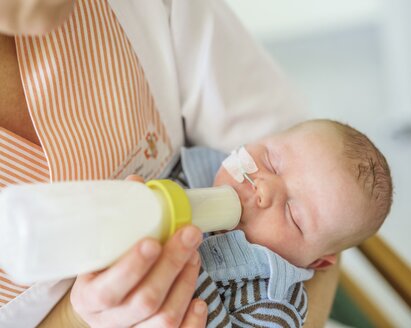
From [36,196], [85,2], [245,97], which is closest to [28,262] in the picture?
[36,196]

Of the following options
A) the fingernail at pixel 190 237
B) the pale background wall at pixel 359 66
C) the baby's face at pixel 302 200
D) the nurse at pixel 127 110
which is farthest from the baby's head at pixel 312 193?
the pale background wall at pixel 359 66

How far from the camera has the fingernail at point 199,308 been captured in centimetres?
73

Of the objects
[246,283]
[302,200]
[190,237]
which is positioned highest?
[190,237]

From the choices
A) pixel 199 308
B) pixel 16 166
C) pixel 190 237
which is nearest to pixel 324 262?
pixel 199 308

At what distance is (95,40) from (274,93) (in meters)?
0.44

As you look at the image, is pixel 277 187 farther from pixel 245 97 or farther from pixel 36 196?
pixel 36 196

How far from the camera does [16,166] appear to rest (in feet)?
2.50

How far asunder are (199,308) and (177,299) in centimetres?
7

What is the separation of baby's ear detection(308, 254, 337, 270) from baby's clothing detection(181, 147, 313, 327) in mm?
130

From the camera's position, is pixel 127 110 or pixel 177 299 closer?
pixel 177 299

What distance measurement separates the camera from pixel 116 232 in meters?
0.60

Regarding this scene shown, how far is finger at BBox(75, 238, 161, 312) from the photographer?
591mm

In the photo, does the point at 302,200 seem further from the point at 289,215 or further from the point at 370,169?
the point at 370,169

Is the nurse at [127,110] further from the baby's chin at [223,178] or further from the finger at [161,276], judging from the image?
the baby's chin at [223,178]
